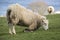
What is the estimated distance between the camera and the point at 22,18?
9969mm

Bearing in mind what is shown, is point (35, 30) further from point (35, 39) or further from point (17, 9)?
point (35, 39)

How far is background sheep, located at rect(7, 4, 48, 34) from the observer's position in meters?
9.42

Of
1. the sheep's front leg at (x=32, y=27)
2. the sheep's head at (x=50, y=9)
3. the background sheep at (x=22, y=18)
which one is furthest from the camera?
the sheep's head at (x=50, y=9)

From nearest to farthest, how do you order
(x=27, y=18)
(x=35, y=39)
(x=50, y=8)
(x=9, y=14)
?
(x=35, y=39) < (x=9, y=14) < (x=27, y=18) < (x=50, y=8)

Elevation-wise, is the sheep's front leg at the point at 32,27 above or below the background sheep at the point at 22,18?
below

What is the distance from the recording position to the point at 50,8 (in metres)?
21.7

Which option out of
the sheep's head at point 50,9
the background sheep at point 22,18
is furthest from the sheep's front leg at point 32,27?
the sheep's head at point 50,9

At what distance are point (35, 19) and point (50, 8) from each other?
11513 mm

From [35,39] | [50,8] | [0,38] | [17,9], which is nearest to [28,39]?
[35,39]

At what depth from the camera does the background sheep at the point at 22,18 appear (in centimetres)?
942

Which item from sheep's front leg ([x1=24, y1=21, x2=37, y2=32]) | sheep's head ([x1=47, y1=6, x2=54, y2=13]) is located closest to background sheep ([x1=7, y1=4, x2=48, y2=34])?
sheep's front leg ([x1=24, y1=21, x2=37, y2=32])

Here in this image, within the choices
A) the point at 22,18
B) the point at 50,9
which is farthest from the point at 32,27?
the point at 50,9

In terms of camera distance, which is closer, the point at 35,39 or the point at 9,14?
the point at 35,39

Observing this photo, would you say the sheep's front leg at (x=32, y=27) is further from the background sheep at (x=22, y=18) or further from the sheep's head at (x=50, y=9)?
the sheep's head at (x=50, y=9)
